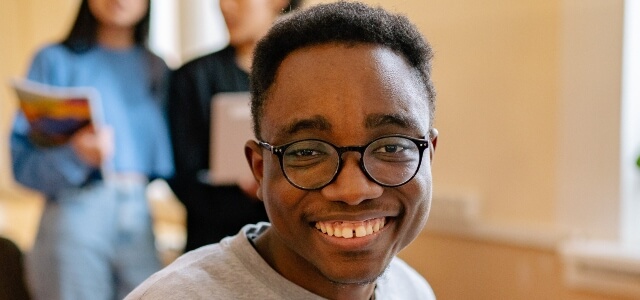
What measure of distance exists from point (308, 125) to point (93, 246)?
143cm

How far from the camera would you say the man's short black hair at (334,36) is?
900mm

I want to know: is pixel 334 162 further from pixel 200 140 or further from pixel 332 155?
pixel 200 140

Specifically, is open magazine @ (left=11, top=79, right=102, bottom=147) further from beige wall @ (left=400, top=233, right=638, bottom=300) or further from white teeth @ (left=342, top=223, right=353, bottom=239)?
white teeth @ (left=342, top=223, right=353, bottom=239)

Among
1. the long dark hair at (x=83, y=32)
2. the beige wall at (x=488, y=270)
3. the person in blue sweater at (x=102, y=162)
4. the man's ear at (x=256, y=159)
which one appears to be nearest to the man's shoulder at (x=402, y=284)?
the man's ear at (x=256, y=159)

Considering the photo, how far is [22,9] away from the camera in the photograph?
3.91 m

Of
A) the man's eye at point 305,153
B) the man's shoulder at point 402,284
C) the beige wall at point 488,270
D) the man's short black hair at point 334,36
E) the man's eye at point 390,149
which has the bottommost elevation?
the beige wall at point 488,270

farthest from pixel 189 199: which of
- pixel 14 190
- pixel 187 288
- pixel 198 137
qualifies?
pixel 14 190

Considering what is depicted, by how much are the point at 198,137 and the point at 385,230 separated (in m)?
1.17

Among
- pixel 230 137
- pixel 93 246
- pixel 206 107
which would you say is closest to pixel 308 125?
pixel 230 137

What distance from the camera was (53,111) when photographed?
1976 mm

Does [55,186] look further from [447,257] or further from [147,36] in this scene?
[447,257]

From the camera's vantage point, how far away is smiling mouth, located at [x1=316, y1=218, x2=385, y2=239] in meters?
0.87

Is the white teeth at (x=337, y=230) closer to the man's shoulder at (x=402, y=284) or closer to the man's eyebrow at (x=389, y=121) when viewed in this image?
the man's eyebrow at (x=389, y=121)

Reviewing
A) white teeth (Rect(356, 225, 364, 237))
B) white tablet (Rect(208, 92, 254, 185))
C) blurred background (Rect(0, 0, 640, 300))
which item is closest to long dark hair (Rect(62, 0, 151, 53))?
white tablet (Rect(208, 92, 254, 185))
